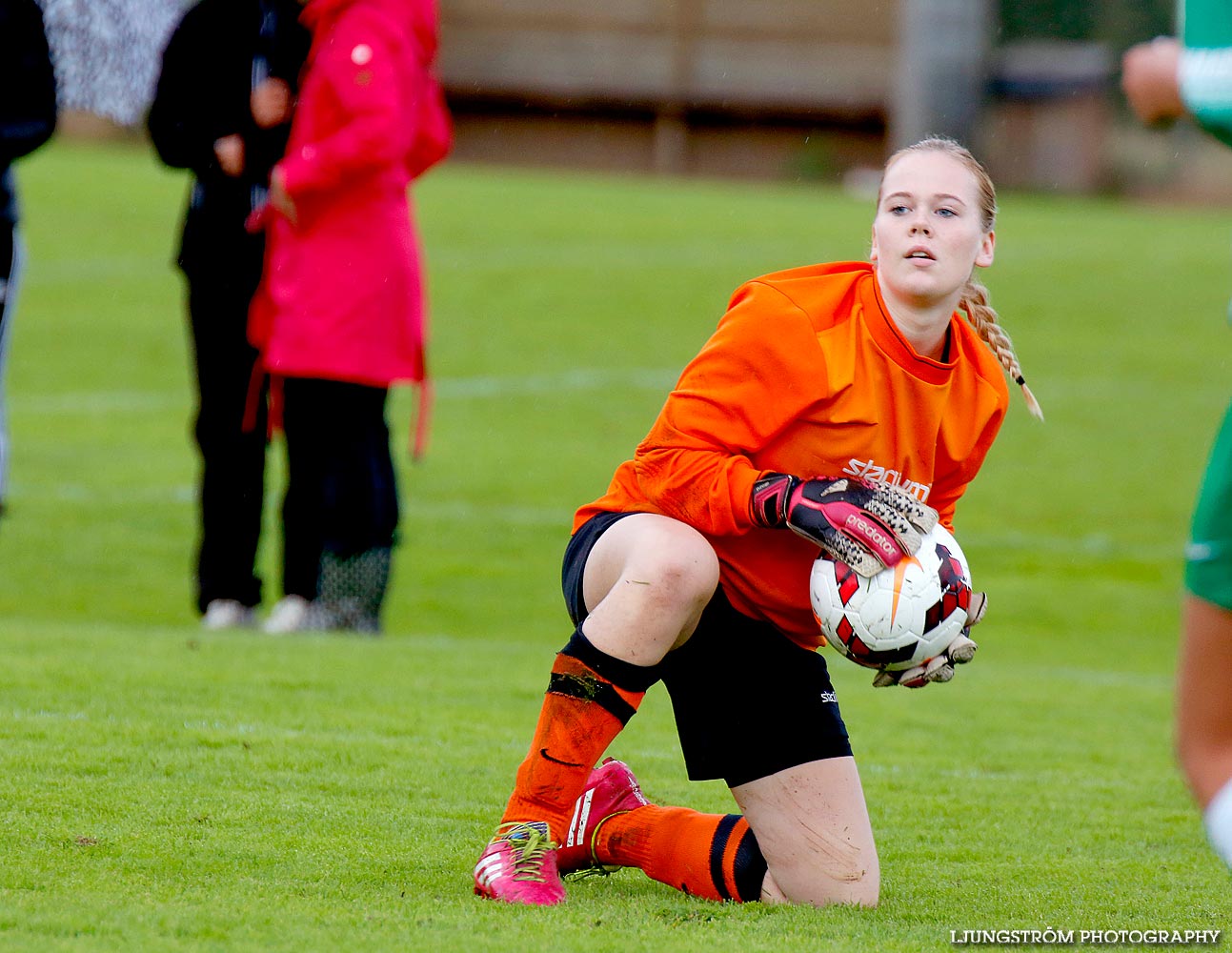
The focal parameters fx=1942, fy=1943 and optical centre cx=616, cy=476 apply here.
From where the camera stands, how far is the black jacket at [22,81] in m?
6.55

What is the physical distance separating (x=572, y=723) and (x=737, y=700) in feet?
1.48

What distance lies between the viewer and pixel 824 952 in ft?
10.6

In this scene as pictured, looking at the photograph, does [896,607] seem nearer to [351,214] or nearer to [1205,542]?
[1205,542]

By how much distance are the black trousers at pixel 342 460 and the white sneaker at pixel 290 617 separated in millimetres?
317

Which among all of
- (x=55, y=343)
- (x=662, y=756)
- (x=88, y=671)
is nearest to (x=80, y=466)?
(x=55, y=343)

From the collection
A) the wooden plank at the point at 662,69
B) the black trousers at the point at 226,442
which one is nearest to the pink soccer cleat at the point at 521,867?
the black trousers at the point at 226,442

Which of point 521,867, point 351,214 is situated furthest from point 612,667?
point 351,214

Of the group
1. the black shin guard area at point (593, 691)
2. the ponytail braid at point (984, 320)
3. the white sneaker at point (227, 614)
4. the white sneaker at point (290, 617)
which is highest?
the ponytail braid at point (984, 320)

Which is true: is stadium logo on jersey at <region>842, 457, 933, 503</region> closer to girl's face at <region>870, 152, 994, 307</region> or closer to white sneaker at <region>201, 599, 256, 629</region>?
girl's face at <region>870, 152, 994, 307</region>

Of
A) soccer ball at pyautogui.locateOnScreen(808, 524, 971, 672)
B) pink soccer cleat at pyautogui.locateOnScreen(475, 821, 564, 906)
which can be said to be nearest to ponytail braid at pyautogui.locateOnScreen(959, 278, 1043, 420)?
soccer ball at pyautogui.locateOnScreen(808, 524, 971, 672)

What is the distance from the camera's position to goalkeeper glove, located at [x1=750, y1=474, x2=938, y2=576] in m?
3.52

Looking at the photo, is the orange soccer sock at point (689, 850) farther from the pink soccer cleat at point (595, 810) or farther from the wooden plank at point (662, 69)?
the wooden plank at point (662, 69)

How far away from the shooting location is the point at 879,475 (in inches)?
150
